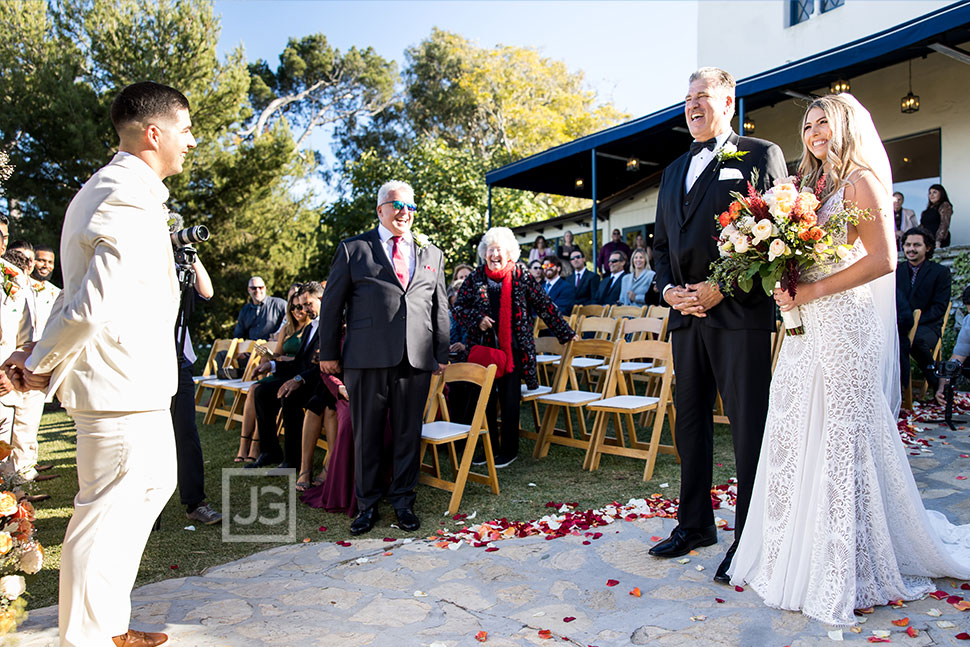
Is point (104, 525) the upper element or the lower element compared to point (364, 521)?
upper

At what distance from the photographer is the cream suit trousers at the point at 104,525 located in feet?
7.84

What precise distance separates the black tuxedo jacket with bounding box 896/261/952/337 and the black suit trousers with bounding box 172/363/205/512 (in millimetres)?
7111

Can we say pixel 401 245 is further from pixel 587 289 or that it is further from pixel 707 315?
pixel 587 289

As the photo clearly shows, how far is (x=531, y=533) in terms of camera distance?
4.27 m

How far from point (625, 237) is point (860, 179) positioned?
17.2 metres

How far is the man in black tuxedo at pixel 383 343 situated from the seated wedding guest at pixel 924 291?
18.8 ft

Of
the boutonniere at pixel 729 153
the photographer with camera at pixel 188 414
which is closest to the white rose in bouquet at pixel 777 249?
the boutonniere at pixel 729 153

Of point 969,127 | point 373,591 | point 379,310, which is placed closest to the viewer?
point 373,591

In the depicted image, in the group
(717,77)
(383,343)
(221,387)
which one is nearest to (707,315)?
(717,77)

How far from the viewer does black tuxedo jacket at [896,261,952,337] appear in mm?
7789

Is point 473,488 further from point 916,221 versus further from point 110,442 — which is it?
point 916,221

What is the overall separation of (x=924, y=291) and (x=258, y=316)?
8.18m

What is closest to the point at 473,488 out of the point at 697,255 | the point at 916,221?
the point at 697,255

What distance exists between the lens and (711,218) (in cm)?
350
